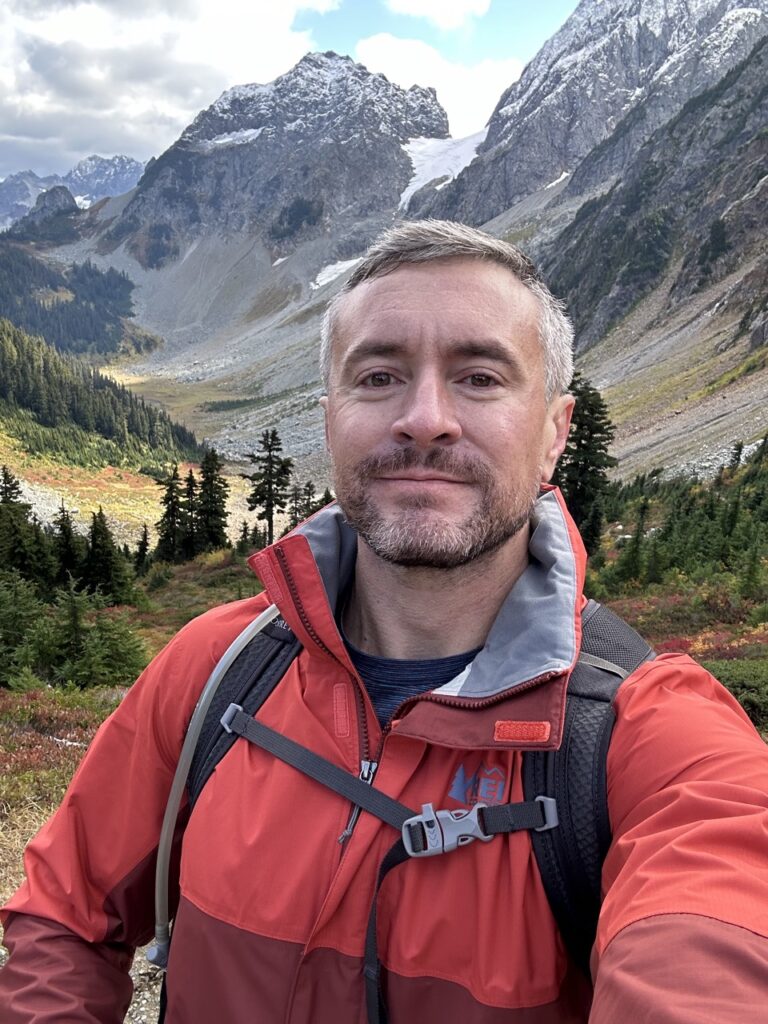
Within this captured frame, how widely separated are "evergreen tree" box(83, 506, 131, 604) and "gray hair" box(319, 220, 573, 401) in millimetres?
30364

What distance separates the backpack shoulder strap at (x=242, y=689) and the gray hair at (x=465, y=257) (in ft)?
3.70

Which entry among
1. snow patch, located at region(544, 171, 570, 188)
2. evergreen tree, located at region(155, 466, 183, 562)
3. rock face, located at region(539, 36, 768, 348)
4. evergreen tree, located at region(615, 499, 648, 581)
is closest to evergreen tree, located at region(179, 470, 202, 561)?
evergreen tree, located at region(155, 466, 183, 562)

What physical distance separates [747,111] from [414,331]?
127 metres

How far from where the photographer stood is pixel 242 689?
2375mm

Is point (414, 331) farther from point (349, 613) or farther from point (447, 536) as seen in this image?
point (349, 613)

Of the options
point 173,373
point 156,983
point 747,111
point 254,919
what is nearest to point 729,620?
point 156,983

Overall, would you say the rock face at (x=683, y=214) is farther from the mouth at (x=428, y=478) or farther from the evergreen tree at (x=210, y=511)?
the mouth at (x=428, y=478)

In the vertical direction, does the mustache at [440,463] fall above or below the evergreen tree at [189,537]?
above

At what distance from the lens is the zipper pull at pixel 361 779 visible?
1.97 metres

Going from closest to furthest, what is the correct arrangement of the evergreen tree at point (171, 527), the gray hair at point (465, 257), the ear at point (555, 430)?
the gray hair at point (465, 257) → the ear at point (555, 430) → the evergreen tree at point (171, 527)

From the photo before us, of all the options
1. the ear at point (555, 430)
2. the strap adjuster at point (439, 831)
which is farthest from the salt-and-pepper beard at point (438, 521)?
the strap adjuster at point (439, 831)

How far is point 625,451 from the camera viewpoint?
1977 inches

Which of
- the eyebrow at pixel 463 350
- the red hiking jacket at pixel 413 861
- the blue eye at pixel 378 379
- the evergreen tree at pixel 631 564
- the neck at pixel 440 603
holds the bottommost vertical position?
the evergreen tree at pixel 631 564

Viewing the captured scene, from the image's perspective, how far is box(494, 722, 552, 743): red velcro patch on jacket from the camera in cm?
185
